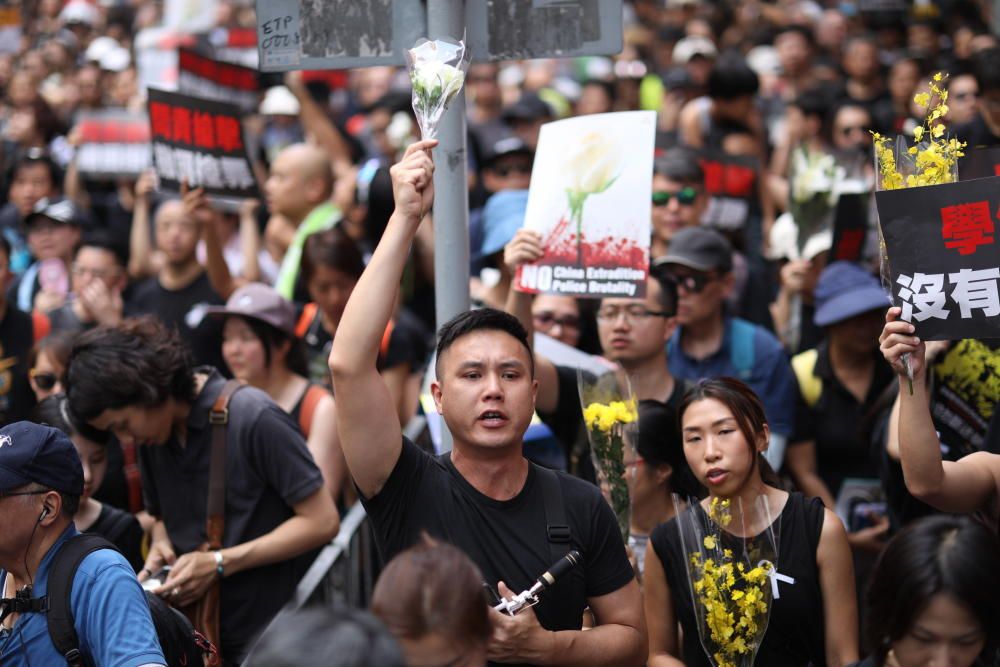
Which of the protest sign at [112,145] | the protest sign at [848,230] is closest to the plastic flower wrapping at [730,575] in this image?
the protest sign at [848,230]

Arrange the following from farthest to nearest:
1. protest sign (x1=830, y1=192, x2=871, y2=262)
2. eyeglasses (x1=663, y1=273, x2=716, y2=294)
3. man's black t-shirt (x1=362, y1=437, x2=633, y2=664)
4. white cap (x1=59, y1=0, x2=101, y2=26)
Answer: white cap (x1=59, y1=0, x2=101, y2=26) < protest sign (x1=830, y1=192, x2=871, y2=262) < eyeglasses (x1=663, y1=273, x2=716, y2=294) < man's black t-shirt (x1=362, y1=437, x2=633, y2=664)

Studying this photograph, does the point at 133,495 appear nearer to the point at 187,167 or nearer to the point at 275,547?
the point at 275,547

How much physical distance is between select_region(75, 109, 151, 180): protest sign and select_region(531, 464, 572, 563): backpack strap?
7347 millimetres

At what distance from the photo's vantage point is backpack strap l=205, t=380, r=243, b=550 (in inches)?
197

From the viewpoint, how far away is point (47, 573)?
3889 millimetres

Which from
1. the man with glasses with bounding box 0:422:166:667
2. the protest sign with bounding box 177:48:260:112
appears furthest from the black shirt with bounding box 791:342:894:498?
the protest sign with bounding box 177:48:260:112

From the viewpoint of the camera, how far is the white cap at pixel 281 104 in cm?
1316

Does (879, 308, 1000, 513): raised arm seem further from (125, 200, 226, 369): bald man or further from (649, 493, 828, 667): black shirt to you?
(125, 200, 226, 369): bald man

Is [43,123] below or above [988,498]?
above

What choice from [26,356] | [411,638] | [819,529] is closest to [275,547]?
[819,529]

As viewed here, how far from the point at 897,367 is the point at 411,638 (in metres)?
2.04

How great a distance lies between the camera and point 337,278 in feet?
22.6

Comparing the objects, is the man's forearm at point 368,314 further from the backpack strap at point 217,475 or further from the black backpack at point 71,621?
the backpack strap at point 217,475

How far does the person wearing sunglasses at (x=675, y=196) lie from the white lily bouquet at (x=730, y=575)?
3511 mm
